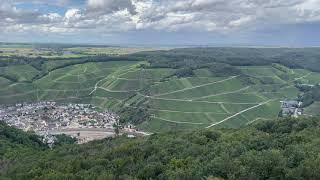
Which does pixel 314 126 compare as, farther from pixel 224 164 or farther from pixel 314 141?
pixel 224 164

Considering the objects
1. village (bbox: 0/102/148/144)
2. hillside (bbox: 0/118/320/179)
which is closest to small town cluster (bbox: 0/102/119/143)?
village (bbox: 0/102/148/144)

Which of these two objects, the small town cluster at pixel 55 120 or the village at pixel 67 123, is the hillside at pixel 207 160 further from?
the small town cluster at pixel 55 120

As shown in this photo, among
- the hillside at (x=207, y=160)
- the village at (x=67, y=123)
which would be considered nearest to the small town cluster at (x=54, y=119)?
the village at (x=67, y=123)

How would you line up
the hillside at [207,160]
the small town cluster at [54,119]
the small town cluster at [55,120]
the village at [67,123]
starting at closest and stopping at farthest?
1. the hillside at [207,160]
2. the village at [67,123]
3. the small town cluster at [55,120]
4. the small town cluster at [54,119]

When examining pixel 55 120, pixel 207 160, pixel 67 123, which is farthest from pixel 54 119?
pixel 207 160

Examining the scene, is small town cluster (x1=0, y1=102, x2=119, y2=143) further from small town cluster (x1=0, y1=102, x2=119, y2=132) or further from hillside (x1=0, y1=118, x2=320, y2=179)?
hillside (x1=0, y1=118, x2=320, y2=179)
